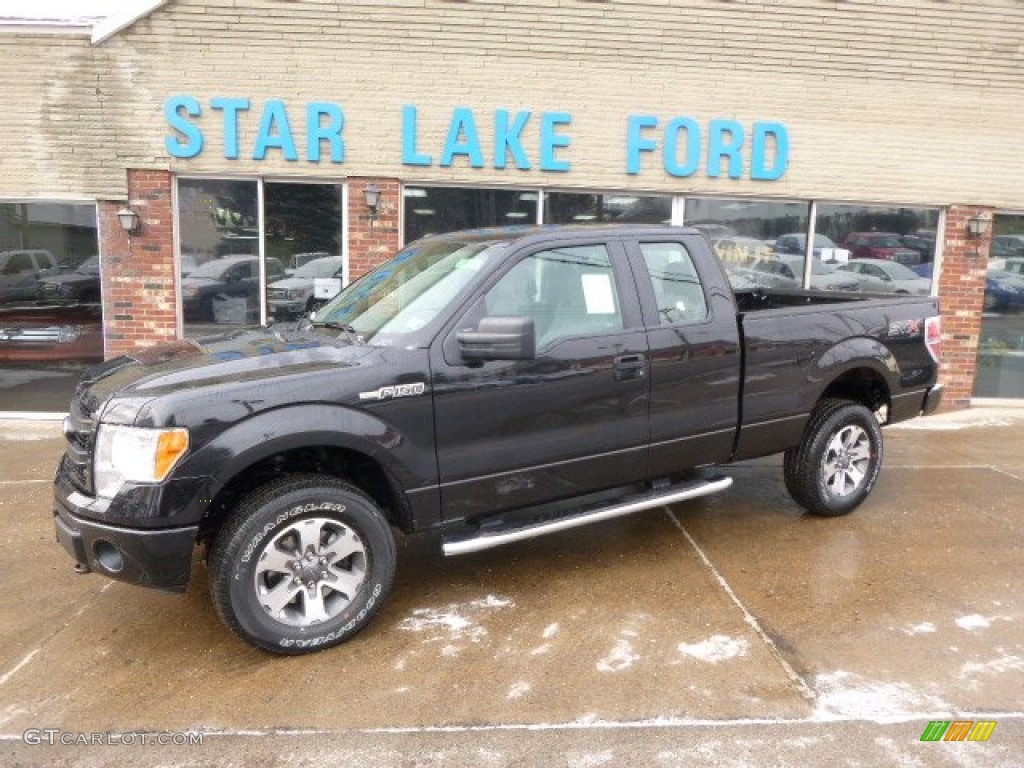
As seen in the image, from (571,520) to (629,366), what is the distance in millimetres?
871

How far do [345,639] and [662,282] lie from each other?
2.55m

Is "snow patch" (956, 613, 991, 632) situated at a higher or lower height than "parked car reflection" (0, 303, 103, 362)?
lower

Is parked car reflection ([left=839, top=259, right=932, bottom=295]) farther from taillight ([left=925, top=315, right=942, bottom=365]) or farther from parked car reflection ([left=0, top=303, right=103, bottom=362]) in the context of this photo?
parked car reflection ([left=0, top=303, right=103, bottom=362])

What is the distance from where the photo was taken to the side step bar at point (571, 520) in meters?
3.91

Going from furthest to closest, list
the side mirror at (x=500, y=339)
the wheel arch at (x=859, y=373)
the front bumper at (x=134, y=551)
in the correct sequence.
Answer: the wheel arch at (x=859, y=373) < the side mirror at (x=500, y=339) < the front bumper at (x=134, y=551)

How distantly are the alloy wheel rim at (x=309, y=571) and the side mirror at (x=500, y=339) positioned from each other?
1002mm

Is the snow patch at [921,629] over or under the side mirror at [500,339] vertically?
under

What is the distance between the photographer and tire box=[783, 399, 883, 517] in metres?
5.24

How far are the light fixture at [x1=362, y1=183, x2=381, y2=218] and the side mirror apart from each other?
4881 mm

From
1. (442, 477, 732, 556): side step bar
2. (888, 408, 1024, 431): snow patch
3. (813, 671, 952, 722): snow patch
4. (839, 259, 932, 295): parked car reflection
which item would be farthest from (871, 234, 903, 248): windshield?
(813, 671, 952, 722): snow patch

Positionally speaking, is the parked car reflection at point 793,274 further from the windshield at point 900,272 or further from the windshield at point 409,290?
the windshield at point 409,290

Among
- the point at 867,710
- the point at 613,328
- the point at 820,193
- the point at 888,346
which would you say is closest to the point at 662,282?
the point at 613,328

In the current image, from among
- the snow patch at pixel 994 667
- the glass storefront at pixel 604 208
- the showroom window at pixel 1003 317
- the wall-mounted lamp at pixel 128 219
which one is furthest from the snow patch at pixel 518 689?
the showroom window at pixel 1003 317

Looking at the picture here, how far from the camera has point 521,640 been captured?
382 centimetres
